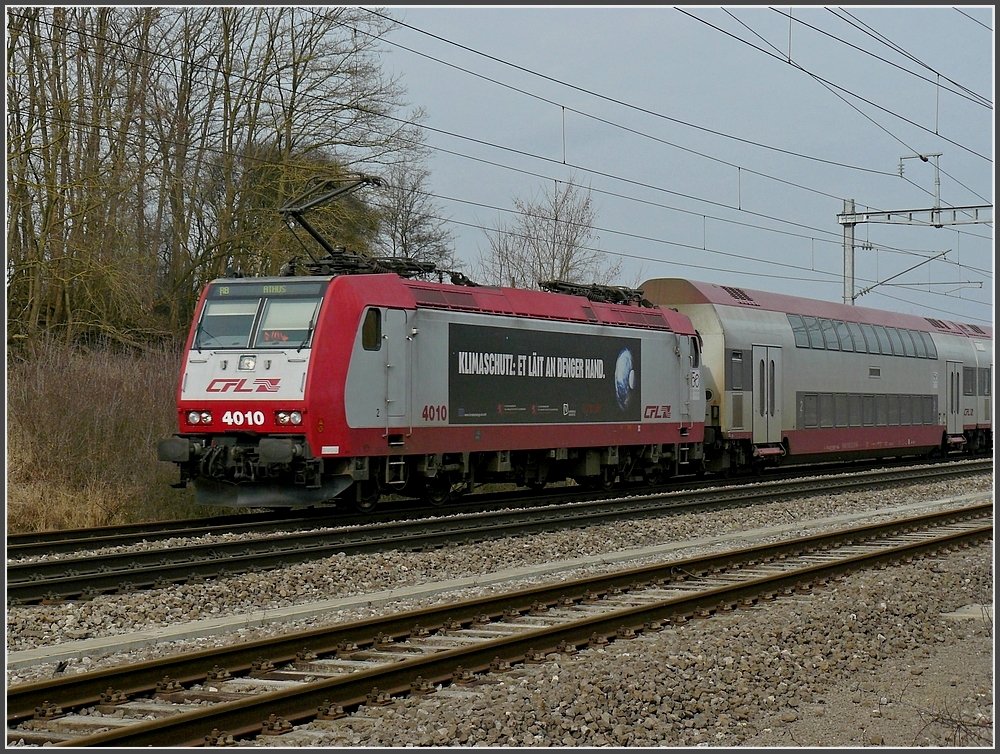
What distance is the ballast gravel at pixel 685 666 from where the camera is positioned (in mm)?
6867

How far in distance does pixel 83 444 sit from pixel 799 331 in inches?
626

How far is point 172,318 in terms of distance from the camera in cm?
A: 2850

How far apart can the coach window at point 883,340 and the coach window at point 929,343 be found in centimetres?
232

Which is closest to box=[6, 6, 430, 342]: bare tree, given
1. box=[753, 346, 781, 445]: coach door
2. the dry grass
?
the dry grass

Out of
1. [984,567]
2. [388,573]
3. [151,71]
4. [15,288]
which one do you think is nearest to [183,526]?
[388,573]

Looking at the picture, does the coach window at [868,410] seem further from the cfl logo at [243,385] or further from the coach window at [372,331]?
the cfl logo at [243,385]

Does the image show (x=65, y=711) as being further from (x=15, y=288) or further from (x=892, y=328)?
(x=892, y=328)

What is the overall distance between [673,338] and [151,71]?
1353cm

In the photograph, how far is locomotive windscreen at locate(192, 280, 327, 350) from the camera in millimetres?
15305

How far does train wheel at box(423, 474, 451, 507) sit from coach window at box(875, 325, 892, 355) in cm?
1575

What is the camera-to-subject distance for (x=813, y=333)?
89.1 ft

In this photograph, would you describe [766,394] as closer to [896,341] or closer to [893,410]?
[893,410]

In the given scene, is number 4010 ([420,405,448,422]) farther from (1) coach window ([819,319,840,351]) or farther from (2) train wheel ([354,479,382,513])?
(1) coach window ([819,319,840,351])

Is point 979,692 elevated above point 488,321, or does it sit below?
below
